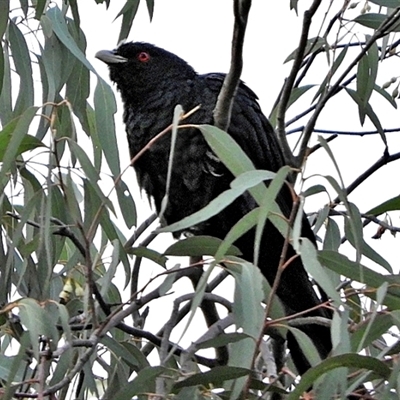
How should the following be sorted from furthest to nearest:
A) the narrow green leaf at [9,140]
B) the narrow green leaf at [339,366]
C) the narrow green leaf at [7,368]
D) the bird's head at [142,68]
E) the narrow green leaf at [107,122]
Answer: the bird's head at [142,68] → the narrow green leaf at [107,122] → the narrow green leaf at [7,368] → the narrow green leaf at [9,140] → the narrow green leaf at [339,366]

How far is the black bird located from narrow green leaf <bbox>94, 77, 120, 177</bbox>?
49cm

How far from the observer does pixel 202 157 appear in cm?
233

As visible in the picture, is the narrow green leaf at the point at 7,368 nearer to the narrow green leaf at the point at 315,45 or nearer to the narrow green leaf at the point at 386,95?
the narrow green leaf at the point at 315,45

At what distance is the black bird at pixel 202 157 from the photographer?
2338mm

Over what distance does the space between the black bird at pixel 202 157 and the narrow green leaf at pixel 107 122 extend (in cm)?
49

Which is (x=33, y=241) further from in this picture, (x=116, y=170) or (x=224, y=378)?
(x=224, y=378)

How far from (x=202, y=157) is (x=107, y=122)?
22.4 inches

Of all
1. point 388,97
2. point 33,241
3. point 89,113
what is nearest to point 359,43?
point 388,97

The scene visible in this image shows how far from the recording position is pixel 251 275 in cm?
140

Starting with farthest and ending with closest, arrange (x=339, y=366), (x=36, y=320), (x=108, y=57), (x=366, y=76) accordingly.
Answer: (x=108, y=57) → (x=366, y=76) → (x=36, y=320) → (x=339, y=366)

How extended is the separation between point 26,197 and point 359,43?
97 cm

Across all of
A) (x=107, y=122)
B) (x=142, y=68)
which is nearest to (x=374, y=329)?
(x=107, y=122)

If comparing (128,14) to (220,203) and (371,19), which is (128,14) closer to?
(371,19)

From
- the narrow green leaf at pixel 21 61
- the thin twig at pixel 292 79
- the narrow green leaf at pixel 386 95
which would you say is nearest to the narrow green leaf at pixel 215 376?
the thin twig at pixel 292 79
